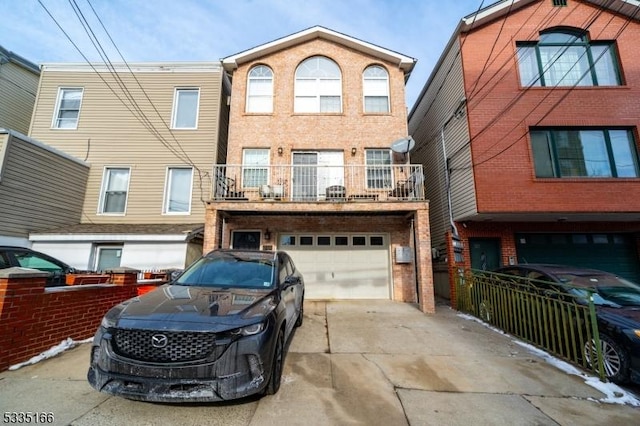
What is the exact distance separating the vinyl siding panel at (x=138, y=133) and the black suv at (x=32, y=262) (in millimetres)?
3681

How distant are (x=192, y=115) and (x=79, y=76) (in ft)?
16.1

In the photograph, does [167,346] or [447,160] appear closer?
[167,346]

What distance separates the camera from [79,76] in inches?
436

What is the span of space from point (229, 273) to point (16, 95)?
1480cm

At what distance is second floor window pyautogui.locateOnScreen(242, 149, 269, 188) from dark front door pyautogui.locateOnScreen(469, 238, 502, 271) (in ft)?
25.7

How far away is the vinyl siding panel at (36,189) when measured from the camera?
316 inches

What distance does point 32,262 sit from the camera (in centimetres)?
610

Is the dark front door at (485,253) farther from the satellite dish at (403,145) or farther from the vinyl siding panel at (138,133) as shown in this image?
the vinyl siding panel at (138,133)

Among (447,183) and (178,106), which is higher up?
(178,106)

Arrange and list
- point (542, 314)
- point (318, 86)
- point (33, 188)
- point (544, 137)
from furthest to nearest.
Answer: point (318, 86)
point (544, 137)
point (33, 188)
point (542, 314)

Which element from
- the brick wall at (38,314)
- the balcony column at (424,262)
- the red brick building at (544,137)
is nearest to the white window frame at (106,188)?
the brick wall at (38,314)

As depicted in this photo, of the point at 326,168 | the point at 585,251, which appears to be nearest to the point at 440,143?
the point at 326,168

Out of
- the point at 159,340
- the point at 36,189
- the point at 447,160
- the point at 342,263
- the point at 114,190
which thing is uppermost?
the point at 447,160

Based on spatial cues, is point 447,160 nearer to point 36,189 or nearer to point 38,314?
point 38,314
